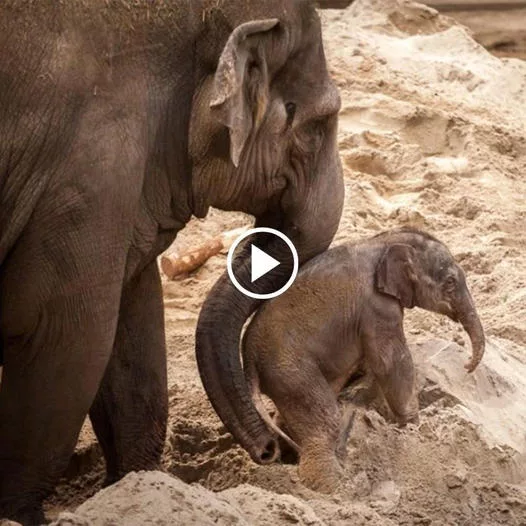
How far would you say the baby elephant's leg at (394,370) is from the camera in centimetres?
532

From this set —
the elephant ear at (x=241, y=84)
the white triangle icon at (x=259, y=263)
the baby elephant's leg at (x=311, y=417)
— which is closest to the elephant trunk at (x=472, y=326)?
the baby elephant's leg at (x=311, y=417)

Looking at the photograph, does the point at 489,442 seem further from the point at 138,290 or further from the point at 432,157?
the point at 432,157

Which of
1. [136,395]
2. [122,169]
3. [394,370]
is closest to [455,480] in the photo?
[394,370]

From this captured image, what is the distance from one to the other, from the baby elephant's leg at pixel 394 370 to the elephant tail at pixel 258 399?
11.0 inches

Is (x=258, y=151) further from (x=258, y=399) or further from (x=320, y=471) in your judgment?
(x=320, y=471)

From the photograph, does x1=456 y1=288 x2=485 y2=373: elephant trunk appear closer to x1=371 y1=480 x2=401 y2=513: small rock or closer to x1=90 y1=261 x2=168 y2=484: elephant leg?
x1=371 y1=480 x2=401 y2=513: small rock

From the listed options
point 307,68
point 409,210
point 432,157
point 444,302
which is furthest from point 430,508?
point 432,157

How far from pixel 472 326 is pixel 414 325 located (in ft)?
2.29

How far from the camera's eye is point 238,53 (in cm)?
481

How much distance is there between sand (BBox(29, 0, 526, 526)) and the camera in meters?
4.95

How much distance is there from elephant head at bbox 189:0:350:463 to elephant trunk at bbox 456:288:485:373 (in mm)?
446

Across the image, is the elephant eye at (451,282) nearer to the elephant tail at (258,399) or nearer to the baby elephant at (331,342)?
the baby elephant at (331,342)

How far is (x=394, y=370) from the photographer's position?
5320mm

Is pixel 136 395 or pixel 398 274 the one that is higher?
pixel 398 274
